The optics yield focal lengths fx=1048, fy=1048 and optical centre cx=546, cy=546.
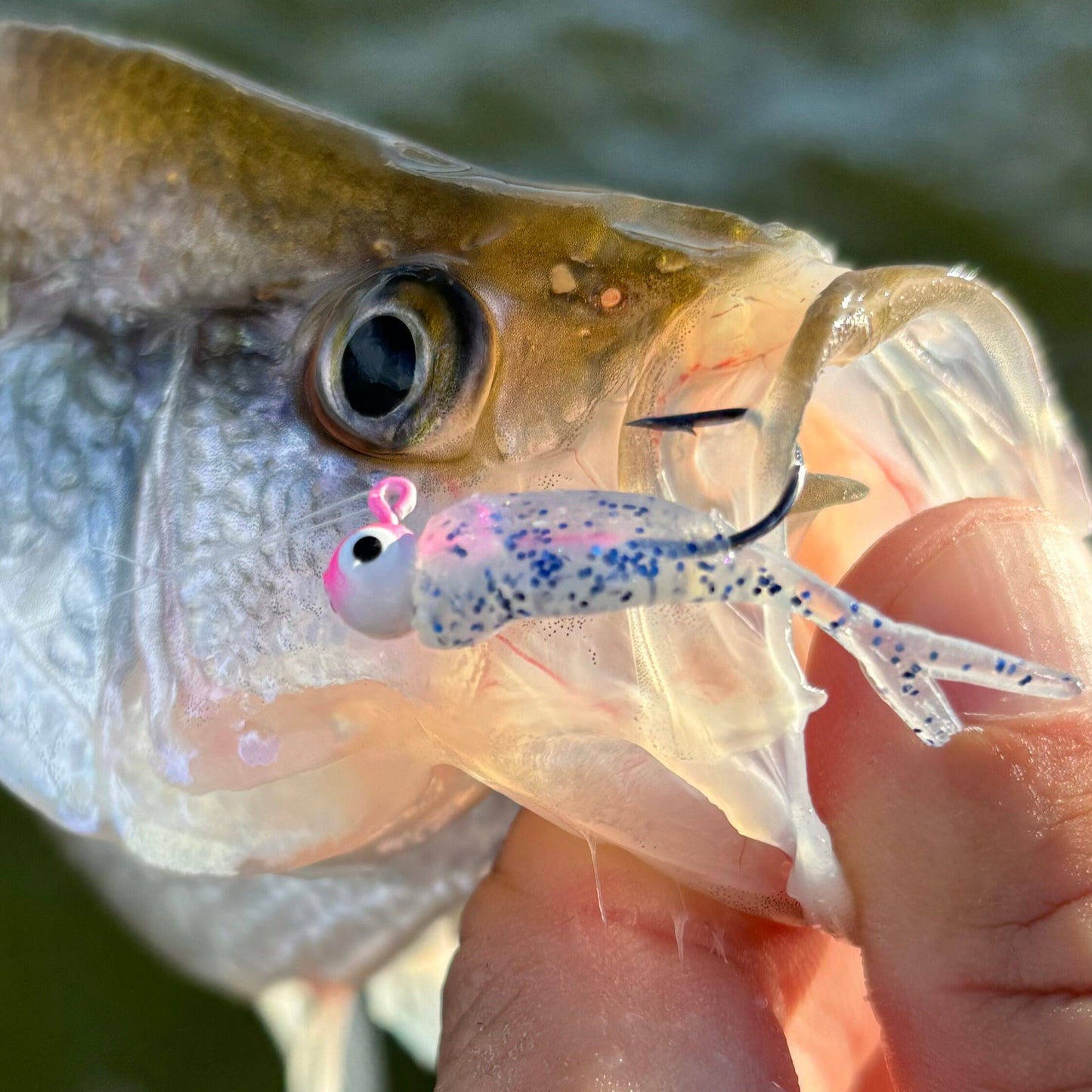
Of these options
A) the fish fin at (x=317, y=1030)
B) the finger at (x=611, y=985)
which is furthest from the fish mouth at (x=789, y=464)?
the fish fin at (x=317, y=1030)

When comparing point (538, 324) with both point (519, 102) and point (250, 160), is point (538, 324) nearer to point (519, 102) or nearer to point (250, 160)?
point (250, 160)

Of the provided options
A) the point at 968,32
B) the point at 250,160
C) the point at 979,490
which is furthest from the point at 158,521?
the point at 968,32

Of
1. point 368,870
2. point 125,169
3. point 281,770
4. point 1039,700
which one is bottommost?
point 368,870

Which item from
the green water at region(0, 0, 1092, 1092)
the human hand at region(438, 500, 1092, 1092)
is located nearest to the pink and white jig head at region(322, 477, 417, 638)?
the human hand at region(438, 500, 1092, 1092)

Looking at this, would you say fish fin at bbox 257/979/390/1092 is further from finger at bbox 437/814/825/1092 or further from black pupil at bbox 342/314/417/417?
black pupil at bbox 342/314/417/417

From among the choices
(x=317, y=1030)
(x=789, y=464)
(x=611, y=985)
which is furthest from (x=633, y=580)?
(x=317, y=1030)

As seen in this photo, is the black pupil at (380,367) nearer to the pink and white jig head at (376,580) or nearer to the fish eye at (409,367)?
the fish eye at (409,367)
